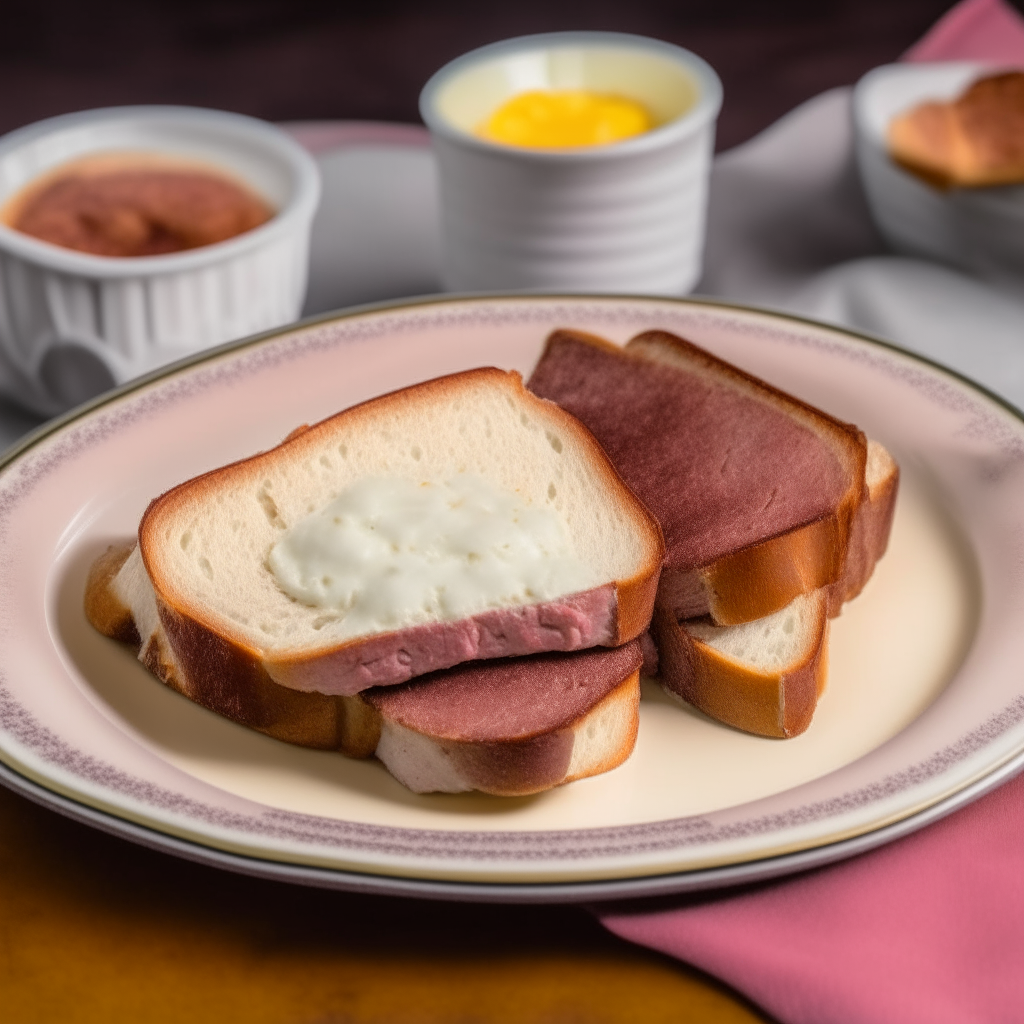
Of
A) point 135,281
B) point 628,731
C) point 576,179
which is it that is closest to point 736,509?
point 628,731

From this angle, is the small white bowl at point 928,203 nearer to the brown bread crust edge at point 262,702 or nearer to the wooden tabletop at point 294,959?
the brown bread crust edge at point 262,702

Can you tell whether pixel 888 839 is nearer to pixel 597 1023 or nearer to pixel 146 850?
pixel 597 1023

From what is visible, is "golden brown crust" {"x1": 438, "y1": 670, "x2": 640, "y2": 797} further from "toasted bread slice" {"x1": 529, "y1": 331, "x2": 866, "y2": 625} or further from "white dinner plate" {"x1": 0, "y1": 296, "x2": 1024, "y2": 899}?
"toasted bread slice" {"x1": 529, "y1": 331, "x2": 866, "y2": 625}

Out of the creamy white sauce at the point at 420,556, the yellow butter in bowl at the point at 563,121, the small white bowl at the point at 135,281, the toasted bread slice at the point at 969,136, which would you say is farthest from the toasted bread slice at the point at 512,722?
the toasted bread slice at the point at 969,136

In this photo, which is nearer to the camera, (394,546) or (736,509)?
(394,546)

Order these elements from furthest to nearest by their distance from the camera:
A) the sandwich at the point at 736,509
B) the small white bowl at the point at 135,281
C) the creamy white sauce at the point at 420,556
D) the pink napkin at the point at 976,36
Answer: the pink napkin at the point at 976,36
the small white bowl at the point at 135,281
the sandwich at the point at 736,509
the creamy white sauce at the point at 420,556

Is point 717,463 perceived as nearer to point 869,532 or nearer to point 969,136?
point 869,532

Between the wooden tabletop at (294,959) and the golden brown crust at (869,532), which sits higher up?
the golden brown crust at (869,532)
